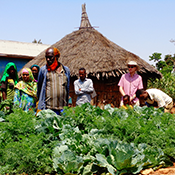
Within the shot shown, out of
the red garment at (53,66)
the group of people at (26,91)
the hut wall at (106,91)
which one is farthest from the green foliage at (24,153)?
the hut wall at (106,91)

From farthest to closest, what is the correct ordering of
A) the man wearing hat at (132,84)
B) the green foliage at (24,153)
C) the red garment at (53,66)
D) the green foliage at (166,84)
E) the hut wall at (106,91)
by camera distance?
the green foliage at (166,84) < the hut wall at (106,91) < the man wearing hat at (132,84) < the red garment at (53,66) < the green foliage at (24,153)

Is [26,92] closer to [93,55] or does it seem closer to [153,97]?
[153,97]

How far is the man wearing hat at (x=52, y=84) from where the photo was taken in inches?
168

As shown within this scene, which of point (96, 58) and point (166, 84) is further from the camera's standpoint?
point (166, 84)

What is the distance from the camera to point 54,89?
4.31 meters

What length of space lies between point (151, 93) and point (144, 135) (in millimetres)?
2033

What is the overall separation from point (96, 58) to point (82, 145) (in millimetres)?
6606

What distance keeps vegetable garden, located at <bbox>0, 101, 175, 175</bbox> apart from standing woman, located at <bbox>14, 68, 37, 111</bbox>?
54.9 inches

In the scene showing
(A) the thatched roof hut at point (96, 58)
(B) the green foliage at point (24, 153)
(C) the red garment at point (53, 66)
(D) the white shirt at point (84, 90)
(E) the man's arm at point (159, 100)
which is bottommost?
(B) the green foliage at point (24, 153)

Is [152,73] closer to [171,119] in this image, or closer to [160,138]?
[171,119]

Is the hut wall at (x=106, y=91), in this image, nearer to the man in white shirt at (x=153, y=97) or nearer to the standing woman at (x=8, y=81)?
the standing woman at (x=8, y=81)

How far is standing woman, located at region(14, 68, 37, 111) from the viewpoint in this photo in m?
4.88

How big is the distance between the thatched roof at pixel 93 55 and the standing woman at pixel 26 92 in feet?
12.9

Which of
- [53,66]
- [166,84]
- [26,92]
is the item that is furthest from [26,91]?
[166,84]
